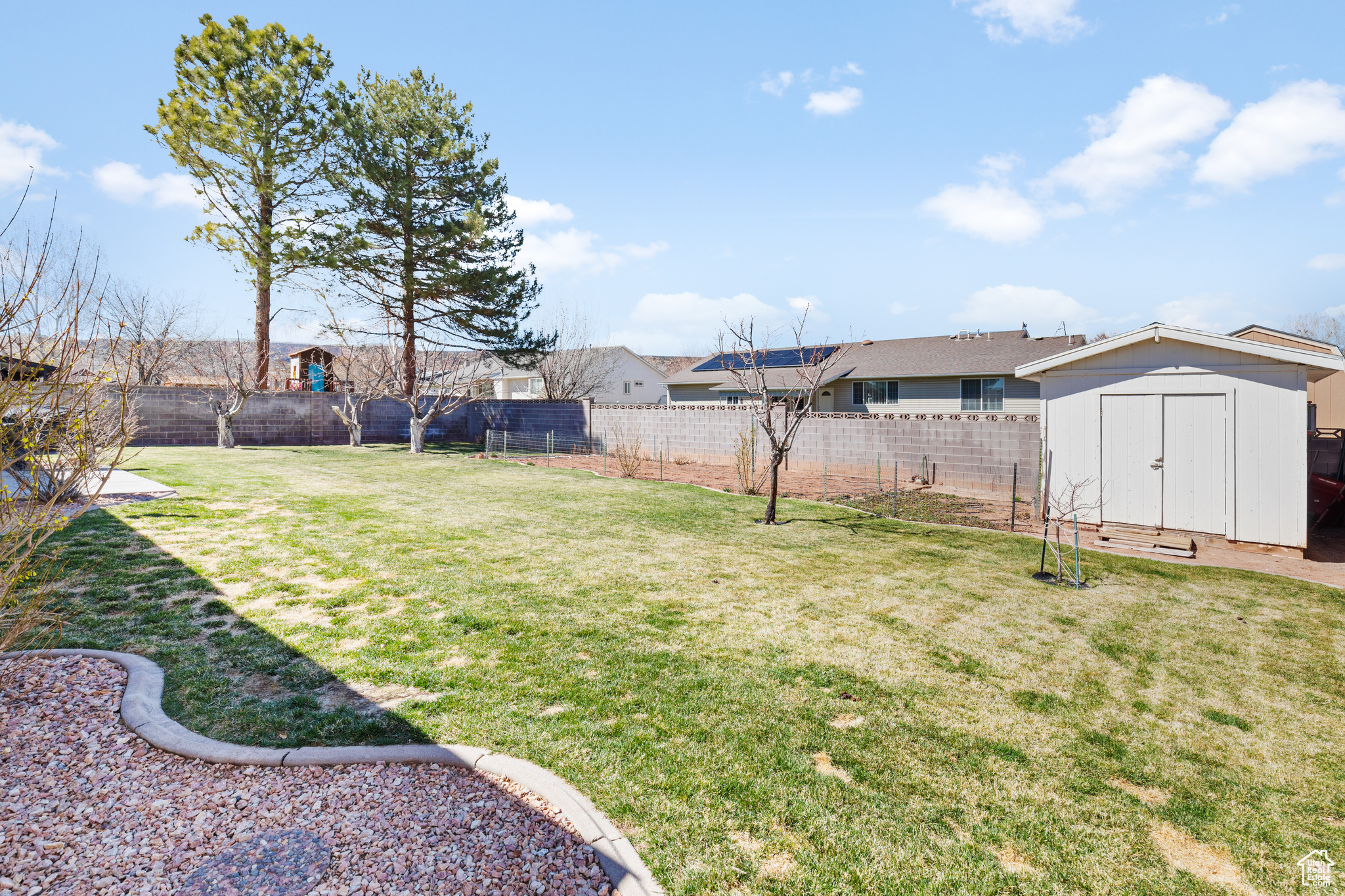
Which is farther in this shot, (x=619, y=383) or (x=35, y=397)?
(x=619, y=383)

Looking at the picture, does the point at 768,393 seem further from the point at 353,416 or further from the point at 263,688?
the point at 353,416

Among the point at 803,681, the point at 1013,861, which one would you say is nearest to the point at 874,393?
the point at 803,681

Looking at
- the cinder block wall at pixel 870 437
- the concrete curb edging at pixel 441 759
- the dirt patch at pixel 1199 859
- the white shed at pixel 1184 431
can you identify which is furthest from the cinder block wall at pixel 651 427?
the concrete curb edging at pixel 441 759

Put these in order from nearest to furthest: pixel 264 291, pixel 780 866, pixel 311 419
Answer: pixel 780 866 → pixel 311 419 → pixel 264 291

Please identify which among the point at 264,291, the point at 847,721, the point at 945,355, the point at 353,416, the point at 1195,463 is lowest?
the point at 847,721

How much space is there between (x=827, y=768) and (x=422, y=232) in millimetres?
22560

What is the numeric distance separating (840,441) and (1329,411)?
1114 centimetres

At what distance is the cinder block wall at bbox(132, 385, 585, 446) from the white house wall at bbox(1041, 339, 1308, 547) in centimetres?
1544

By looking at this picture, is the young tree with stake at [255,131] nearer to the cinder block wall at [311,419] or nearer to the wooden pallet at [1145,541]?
the cinder block wall at [311,419]

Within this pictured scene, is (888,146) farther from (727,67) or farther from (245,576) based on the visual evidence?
(245,576)

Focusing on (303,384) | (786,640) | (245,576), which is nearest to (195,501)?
(245,576)

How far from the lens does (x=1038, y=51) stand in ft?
31.2

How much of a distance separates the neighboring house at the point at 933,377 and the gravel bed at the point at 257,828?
858 inches
